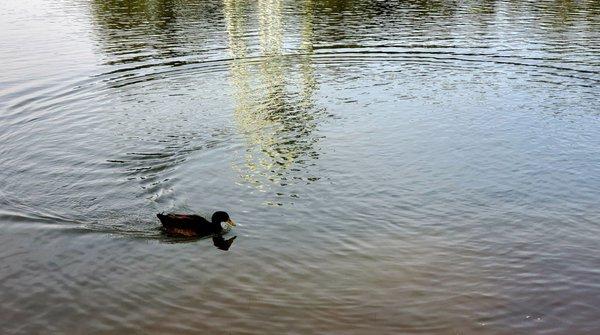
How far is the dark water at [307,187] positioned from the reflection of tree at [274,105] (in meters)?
0.14

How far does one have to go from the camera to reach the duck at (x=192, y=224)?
48.2 ft

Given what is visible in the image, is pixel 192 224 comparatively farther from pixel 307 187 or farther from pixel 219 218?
pixel 307 187

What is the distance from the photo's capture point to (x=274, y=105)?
25.9 meters

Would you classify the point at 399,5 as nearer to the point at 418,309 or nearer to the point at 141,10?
the point at 141,10

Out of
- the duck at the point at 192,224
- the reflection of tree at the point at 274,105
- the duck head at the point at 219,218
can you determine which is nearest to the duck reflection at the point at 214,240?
the duck at the point at 192,224

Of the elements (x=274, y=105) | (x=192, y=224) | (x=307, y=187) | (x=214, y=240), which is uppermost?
(x=274, y=105)

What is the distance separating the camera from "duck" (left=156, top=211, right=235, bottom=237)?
14.7m

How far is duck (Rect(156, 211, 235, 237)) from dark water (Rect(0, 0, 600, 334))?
1.19 ft

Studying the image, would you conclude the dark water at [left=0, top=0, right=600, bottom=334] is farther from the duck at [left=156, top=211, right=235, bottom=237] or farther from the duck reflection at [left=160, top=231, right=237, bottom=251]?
the duck at [left=156, top=211, right=235, bottom=237]

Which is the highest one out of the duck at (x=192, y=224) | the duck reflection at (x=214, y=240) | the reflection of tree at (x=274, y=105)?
the reflection of tree at (x=274, y=105)

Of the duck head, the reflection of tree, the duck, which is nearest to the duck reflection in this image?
the duck

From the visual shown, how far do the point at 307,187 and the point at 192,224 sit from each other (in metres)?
4.36

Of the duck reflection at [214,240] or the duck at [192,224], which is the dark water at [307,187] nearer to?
the duck reflection at [214,240]

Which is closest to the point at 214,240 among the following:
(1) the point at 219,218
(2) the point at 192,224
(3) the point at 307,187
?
(1) the point at 219,218
